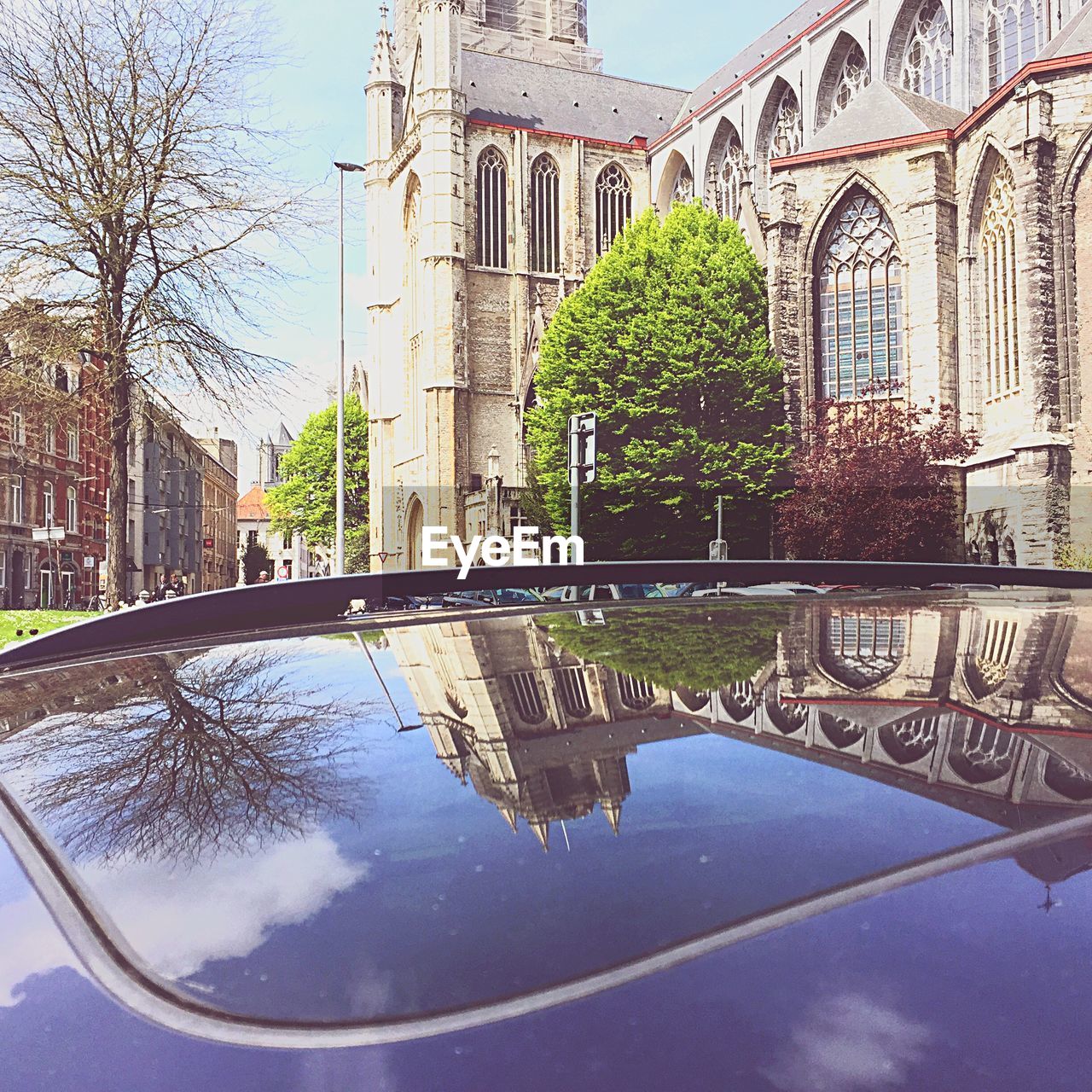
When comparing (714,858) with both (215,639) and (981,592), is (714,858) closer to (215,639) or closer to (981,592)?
(215,639)

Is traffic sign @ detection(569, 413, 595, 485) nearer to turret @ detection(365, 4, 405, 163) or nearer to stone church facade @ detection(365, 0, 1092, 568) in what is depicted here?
stone church facade @ detection(365, 0, 1092, 568)

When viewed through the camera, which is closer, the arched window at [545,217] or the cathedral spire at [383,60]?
the arched window at [545,217]

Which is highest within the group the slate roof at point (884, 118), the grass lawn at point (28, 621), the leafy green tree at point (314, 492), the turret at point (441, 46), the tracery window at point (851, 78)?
the turret at point (441, 46)

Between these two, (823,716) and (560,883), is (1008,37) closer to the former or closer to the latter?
(823,716)

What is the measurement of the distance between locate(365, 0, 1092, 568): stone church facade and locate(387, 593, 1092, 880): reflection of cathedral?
24667mm

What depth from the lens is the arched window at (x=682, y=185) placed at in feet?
147

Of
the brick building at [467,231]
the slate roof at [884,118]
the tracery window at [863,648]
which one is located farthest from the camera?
the brick building at [467,231]

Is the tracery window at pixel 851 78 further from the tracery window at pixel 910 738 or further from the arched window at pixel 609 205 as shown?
the tracery window at pixel 910 738

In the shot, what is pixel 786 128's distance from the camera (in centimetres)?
3988

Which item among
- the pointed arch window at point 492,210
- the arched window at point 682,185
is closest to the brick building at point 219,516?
the pointed arch window at point 492,210

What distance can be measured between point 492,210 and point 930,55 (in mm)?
18753

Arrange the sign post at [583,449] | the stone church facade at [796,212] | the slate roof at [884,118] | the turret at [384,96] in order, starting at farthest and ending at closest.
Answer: the turret at [384,96] < the slate roof at [884,118] < the stone church facade at [796,212] < the sign post at [583,449]

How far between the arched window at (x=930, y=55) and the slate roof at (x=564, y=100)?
16401 millimetres

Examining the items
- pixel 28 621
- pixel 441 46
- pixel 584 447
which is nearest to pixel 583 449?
pixel 584 447
